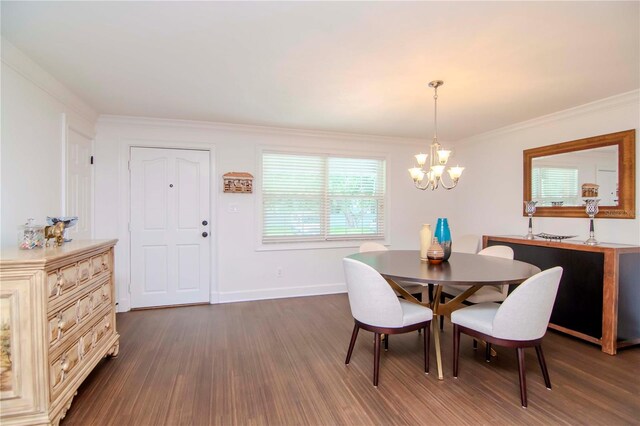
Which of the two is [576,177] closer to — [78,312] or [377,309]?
[377,309]

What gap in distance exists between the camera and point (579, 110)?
11.2 ft

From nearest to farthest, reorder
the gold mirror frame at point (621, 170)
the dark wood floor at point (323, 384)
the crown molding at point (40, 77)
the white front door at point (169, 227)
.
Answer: the dark wood floor at point (323, 384)
the crown molding at point (40, 77)
the gold mirror frame at point (621, 170)
the white front door at point (169, 227)

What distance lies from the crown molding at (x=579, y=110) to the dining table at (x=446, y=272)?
194 centimetres

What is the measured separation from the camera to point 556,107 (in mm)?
3426

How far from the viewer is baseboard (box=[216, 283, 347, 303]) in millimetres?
4199

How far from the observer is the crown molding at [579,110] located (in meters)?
3.01

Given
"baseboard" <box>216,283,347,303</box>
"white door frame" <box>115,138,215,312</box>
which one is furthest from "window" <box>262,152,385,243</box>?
"white door frame" <box>115,138,215,312</box>

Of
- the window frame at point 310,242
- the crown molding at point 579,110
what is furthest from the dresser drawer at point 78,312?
the crown molding at point 579,110

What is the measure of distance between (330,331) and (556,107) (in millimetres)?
3314

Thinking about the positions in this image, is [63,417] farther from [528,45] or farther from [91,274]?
[528,45]

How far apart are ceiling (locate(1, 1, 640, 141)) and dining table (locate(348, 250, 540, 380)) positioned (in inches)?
59.7

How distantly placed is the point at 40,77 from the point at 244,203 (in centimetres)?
230

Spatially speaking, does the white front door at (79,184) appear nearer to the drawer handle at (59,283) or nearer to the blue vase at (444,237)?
the drawer handle at (59,283)

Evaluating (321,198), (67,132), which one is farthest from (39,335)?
(321,198)
